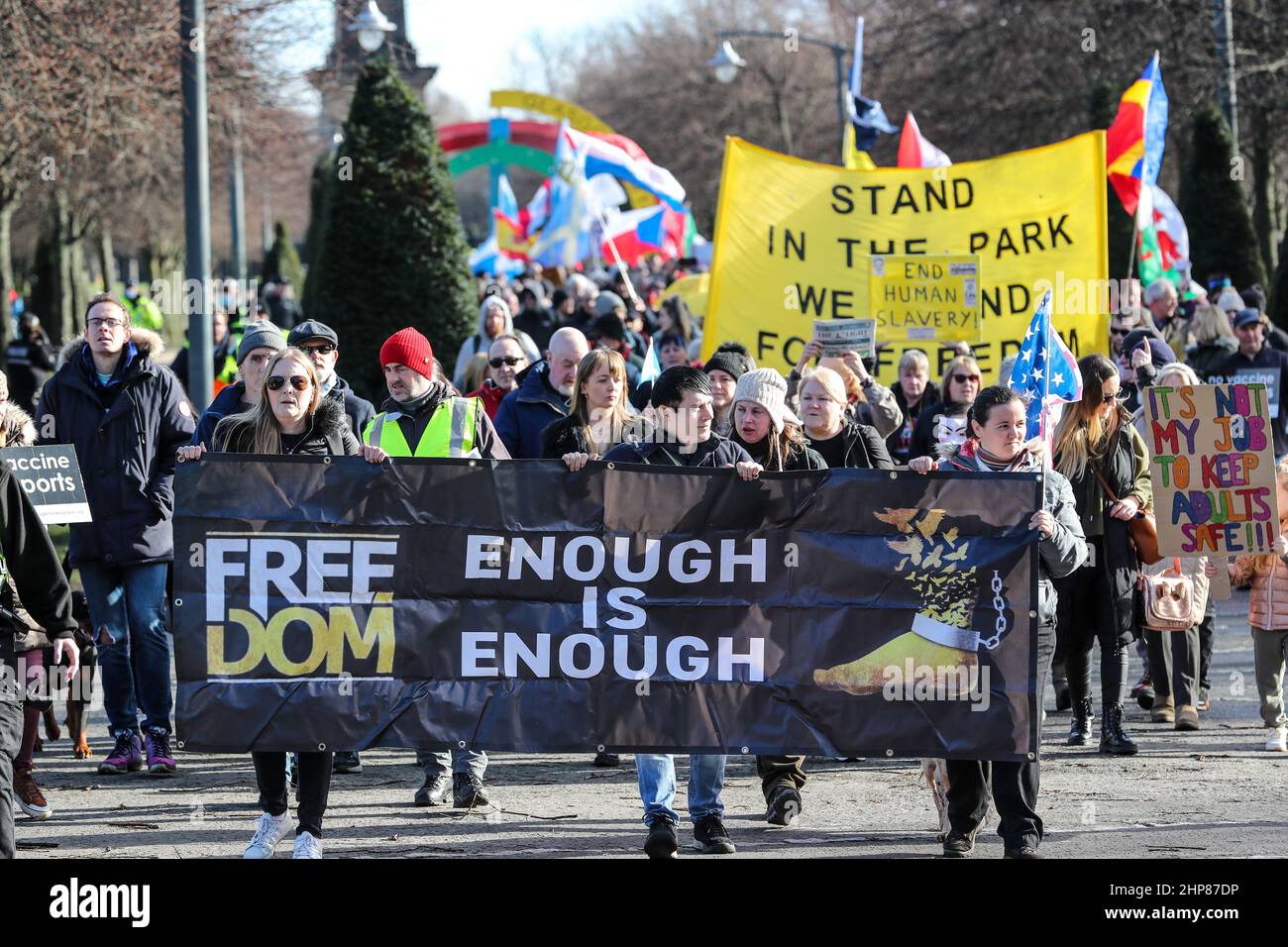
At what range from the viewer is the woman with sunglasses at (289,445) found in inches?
269

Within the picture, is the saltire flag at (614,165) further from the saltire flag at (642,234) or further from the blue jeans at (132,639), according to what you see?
the blue jeans at (132,639)

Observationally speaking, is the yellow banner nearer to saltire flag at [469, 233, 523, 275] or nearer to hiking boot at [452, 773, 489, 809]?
hiking boot at [452, 773, 489, 809]

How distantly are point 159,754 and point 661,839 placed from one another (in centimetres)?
300

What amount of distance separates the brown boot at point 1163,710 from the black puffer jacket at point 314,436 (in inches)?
191

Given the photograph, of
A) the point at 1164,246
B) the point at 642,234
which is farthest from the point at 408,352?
the point at 642,234

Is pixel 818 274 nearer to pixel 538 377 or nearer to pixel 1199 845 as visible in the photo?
pixel 538 377

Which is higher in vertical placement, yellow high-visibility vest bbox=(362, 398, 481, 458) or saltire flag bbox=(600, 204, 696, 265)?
saltire flag bbox=(600, 204, 696, 265)

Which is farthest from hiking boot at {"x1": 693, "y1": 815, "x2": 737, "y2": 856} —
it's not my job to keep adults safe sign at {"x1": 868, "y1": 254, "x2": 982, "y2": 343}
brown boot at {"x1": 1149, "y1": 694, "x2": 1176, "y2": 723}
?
it's not my job to keep adults safe sign at {"x1": 868, "y1": 254, "x2": 982, "y2": 343}

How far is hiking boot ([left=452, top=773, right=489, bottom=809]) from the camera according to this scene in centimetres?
805

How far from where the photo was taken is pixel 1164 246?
2006 cm

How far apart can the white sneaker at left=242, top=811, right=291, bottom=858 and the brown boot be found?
16.5ft

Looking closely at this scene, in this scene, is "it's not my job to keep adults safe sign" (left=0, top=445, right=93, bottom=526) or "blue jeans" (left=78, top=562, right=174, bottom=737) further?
"blue jeans" (left=78, top=562, right=174, bottom=737)

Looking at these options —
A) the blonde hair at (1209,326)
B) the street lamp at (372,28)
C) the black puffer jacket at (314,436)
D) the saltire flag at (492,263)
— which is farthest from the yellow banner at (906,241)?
the saltire flag at (492,263)
